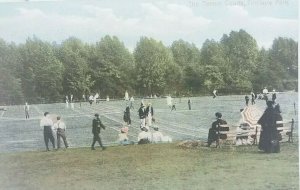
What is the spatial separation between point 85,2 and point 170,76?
902 mm

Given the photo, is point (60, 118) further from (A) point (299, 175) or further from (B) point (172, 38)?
(A) point (299, 175)

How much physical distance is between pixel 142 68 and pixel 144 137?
0.57 metres

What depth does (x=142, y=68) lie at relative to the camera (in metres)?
4.62

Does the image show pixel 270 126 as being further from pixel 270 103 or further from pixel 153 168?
pixel 153 168

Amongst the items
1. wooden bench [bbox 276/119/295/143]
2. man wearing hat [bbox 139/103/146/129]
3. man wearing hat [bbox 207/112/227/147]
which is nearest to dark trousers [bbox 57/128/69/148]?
man wearing hat [bbox 139/103/146/129]

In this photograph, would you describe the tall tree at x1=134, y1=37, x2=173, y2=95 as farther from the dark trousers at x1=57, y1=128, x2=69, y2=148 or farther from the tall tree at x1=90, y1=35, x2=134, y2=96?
the dark trousers at x1=57, y1=128, x2=69, y2=148

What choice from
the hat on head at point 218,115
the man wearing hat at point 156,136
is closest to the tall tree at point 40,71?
the man wearing hat at point 156,136

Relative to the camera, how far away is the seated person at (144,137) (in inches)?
178

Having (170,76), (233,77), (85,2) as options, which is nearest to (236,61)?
(233,77)

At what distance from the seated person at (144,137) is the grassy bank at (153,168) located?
0.05 metres

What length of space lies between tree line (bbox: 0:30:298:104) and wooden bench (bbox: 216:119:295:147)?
0.93 feet

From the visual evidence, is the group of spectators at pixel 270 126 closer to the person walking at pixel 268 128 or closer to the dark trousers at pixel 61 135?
the person walking at pixel 268 128

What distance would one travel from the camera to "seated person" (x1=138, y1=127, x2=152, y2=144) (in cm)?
452

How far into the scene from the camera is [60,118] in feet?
15.2
